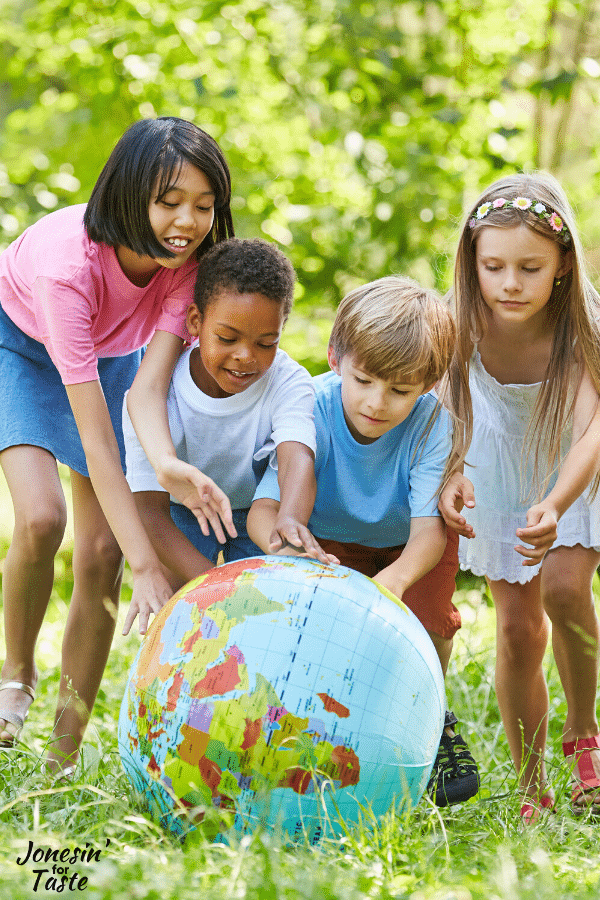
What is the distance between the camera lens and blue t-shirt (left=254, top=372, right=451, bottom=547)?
9.82ft

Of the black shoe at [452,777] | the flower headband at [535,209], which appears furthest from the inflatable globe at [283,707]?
the flower headband at [535,209]

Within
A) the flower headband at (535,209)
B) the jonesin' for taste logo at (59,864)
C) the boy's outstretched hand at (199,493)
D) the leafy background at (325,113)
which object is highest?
the leafy background at (325,113)

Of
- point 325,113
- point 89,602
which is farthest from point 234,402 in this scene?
point 325,113

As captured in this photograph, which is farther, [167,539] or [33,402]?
[33,402]

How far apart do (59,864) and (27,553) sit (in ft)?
4.26

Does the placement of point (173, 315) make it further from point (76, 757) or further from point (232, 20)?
point (232, 20)

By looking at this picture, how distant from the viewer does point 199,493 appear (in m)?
2.67

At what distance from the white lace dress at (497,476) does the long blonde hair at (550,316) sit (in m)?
0.10

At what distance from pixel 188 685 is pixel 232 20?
552 cm

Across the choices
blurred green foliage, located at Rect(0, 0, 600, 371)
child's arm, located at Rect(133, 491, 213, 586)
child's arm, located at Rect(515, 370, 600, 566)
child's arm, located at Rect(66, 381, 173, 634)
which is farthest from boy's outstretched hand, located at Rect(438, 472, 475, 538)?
blurred green foliage, located at Rect(0, 0, 600, 371)

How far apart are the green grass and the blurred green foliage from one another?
13.2ft

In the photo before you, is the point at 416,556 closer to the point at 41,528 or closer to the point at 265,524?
the point at 265,524

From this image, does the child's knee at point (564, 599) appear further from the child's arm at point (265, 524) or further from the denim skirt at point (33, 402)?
the denim skirt at point (33, 402)

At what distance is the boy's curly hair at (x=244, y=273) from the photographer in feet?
9.34
